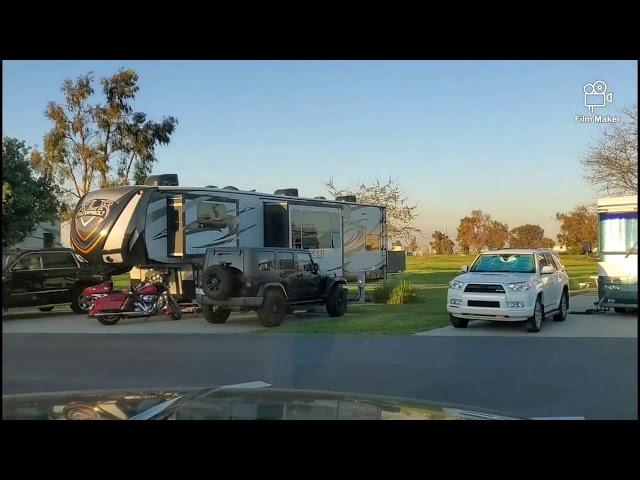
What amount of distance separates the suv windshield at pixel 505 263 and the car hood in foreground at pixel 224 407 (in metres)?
11.4

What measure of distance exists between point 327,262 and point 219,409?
18.7 meters

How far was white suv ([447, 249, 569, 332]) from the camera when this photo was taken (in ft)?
46.1

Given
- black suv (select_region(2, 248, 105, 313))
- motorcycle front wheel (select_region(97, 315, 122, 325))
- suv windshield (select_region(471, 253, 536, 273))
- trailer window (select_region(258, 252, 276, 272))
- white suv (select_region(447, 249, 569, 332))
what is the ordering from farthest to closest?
1. black suv (select_region(2, 248, 105, 313))
2. motorcycle front wheel (select_region(97, 315, 122, 325))
3. trailer window (select_region(258, 252, 276, 272))
4. suv windshield (select_region(471, 253, 536, 273))
5. white suv (select_region(447, 249, 569, 332))

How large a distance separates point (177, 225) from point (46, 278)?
399cm

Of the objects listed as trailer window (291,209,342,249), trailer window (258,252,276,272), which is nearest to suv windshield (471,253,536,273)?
trailer window (258,252,276,272)

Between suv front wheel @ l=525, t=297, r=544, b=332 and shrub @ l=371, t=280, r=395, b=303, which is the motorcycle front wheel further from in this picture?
suv front wheel @ l=525, t=297, r=544, b=332

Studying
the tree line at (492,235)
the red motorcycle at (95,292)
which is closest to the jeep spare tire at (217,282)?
the red motorcycle at (95,292)

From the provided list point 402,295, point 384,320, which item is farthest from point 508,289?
point 402,295

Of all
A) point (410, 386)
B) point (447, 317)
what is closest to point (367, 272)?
point (447, 317)

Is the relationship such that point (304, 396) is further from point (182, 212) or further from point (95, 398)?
point (182, 212)

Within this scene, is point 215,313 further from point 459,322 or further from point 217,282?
point 459,322

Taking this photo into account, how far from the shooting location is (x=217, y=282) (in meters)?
15.6

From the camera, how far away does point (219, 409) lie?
380 cm

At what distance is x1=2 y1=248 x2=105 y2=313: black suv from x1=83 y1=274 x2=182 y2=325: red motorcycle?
52.8 inches
